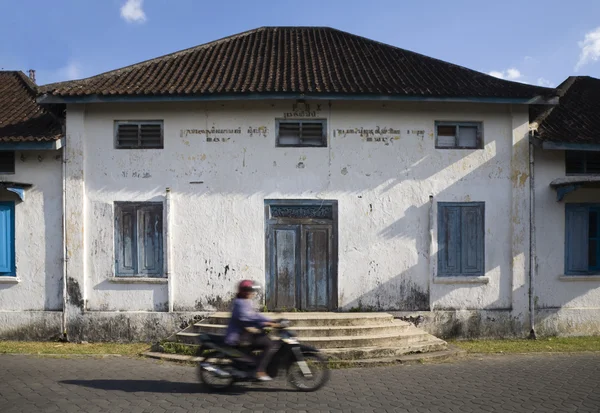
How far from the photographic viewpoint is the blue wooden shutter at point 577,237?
37.1ft

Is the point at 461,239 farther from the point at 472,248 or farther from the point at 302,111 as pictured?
the point at 302,111

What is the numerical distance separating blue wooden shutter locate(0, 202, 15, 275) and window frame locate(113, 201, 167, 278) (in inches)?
85.7

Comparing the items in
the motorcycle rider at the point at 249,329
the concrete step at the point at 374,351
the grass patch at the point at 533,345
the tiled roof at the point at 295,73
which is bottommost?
the grass patch at the point at 533,345

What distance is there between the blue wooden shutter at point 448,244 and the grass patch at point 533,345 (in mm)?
1505

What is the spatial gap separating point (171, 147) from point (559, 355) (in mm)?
8507

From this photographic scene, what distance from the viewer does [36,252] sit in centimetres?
1102

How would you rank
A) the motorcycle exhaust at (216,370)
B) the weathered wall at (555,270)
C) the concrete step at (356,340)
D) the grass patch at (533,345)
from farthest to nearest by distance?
the weathered wall at (555,270) < the grass patch at (533,345) < the concrete step at (356,340) < the motorcycle exhaust at (216,370)

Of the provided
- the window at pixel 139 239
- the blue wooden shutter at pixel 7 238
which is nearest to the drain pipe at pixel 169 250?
the window at pixel 139 239

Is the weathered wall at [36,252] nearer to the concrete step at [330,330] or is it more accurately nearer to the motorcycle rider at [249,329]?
the concrete step at [330,330]

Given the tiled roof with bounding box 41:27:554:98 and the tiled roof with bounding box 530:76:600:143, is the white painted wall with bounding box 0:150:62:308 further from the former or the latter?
the tiled roof with bounding box 530:76:600:143

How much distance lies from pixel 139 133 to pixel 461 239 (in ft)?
23.4

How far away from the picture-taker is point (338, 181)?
11039 mm

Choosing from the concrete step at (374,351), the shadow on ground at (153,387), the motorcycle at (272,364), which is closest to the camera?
the motorcycle at (272,364)

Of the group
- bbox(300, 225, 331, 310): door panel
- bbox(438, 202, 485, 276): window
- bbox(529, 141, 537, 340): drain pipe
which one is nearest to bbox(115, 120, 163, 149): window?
bbox(300, 225, 331, 310): door panel
